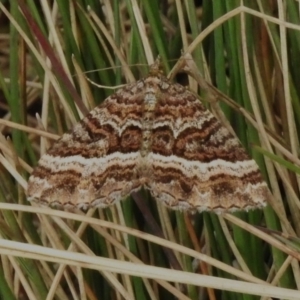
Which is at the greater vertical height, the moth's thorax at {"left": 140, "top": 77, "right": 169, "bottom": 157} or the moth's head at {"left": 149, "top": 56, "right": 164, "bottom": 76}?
the moth's head at {"left": 149, "top": 56, "right": 164, "bottom": 76}

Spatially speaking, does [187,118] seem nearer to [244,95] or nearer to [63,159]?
[244,95]

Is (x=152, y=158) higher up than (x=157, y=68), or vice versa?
(x=157, y=68)

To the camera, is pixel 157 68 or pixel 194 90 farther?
pixel 194 90

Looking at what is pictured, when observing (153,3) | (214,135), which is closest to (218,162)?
(214,135)

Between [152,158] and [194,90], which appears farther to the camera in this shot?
[194,90]

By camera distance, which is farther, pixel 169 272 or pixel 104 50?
pixel 104 50

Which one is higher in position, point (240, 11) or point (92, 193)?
point (240, 11)

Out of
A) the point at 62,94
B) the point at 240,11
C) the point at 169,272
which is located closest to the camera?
the point at 169,272

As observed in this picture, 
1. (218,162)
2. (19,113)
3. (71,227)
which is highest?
(19,113)

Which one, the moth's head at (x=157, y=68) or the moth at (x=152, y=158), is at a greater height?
the moth's head at (x=157, y=68)

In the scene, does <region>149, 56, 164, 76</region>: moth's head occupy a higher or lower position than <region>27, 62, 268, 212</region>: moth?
higher

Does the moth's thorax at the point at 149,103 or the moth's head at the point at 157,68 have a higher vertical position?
the moth's head at the point at 157,68
